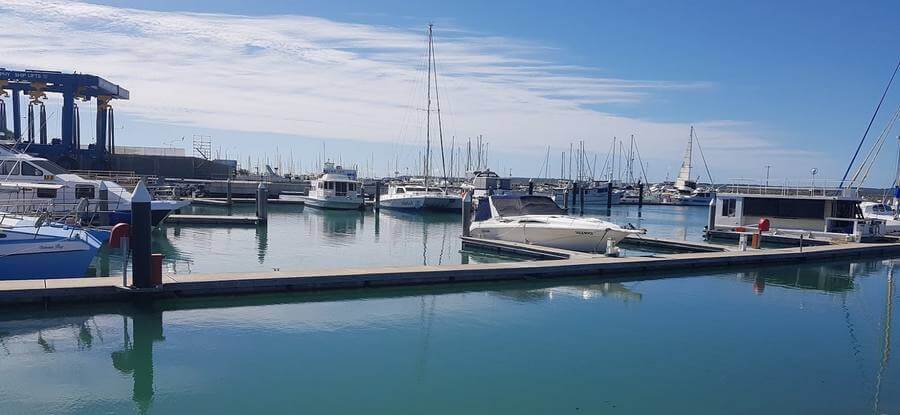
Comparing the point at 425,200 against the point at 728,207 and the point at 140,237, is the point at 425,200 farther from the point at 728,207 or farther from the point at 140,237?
the point at 140,237

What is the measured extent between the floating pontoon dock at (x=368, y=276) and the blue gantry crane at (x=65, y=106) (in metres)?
41.9

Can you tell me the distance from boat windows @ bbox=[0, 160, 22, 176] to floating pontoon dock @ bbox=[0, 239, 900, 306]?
46.4ft

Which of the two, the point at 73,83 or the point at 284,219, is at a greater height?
the point at 73,83

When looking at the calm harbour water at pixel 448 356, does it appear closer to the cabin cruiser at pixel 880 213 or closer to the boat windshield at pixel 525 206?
the boat windshield at pixel 525 206

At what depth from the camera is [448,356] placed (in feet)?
39.3

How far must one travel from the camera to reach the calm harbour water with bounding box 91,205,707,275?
2320cm

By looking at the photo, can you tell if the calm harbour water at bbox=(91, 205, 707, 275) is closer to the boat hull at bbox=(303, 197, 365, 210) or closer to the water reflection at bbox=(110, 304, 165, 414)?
the boat hull at bbox=(303, 197, 365, 210)

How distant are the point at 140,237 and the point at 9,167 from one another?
16.0 metres

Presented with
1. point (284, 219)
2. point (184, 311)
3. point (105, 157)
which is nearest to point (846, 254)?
point (184, 311)

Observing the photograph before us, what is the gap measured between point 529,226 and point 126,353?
17292mm

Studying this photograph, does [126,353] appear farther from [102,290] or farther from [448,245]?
[448,245]

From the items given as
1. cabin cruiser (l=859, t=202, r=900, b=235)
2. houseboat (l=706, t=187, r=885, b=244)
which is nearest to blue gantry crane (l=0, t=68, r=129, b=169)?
houseboat (l=706, t=187, r=885, b=244)

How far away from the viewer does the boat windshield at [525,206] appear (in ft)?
92.5

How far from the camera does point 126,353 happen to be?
38.1 feet
